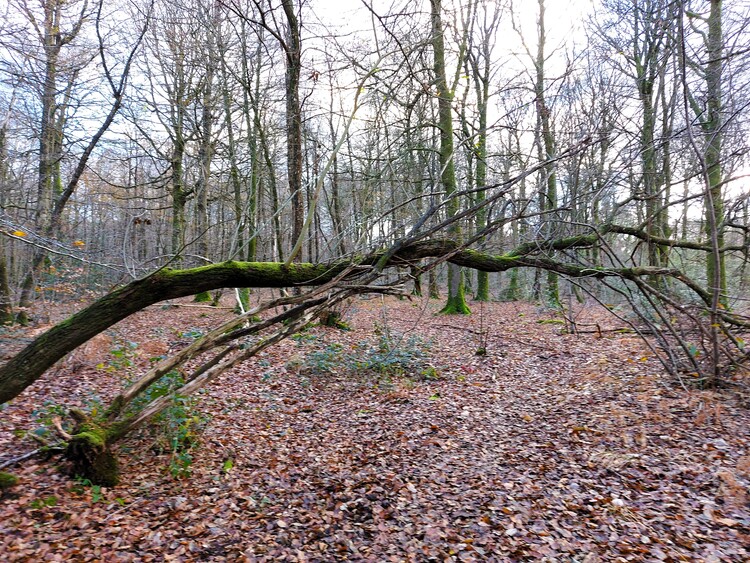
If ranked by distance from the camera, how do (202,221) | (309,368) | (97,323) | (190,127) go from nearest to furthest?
1. (97,323)
2. (309,368)
3. (190,127)
4. (202,221)

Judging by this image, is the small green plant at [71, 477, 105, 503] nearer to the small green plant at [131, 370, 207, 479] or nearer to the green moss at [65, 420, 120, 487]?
the green moss at [65, 420, 120, 487]

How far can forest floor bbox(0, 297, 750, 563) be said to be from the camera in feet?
11.2

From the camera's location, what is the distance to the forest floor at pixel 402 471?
3408 millimetres

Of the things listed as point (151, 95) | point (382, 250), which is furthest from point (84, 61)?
point (382, 250)

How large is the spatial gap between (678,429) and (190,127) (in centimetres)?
1236

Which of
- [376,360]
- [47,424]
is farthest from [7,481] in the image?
[376,360]

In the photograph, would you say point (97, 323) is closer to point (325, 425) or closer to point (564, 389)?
point (325, 425)

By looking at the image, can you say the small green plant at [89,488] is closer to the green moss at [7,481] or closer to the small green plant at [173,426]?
the green moss at [7,481]

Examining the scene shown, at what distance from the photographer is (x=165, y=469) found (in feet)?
14.6

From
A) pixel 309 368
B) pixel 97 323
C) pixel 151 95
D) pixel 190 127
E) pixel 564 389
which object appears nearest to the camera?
pixel 97 323

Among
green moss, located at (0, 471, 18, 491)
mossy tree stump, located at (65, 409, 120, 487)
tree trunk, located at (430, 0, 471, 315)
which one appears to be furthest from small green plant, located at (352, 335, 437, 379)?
green moss, located at (0, 471, 18, 491)

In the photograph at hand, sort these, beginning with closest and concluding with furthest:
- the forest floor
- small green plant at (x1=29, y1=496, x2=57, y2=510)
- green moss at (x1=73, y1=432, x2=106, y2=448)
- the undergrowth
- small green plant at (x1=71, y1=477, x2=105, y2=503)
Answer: the forest floor, small green plant at (x1=29, y1=496, x2=57, y2=510), small green plant at (x1=71, y1=477, x2=105, y2=503), green moss at (x1=73, y1=432, x2=106, y2=448), the undergrowth

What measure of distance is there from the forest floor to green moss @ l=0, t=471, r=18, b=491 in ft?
0.19

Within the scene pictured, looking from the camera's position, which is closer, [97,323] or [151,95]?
[97,323]
